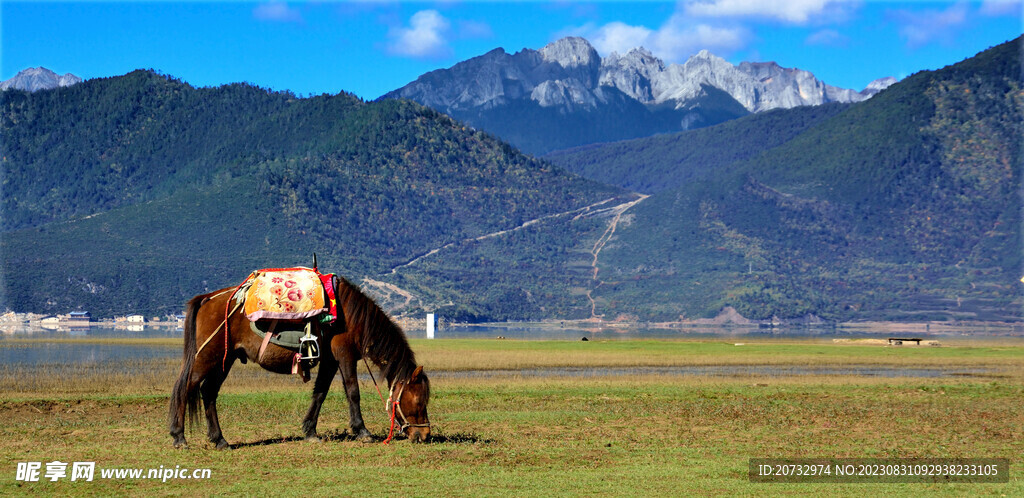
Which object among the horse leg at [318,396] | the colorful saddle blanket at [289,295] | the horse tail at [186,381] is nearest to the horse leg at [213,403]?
the horse tail at [186,381]

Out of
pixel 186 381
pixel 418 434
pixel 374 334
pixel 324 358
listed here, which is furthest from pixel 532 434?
pixel 186 381

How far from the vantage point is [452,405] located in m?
29.9

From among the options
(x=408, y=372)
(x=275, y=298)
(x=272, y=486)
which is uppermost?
(x=275, y=298)

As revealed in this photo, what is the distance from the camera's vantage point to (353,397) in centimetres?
2123

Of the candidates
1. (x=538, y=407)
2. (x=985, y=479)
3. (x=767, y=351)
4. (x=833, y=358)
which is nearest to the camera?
(x=985, y=479)

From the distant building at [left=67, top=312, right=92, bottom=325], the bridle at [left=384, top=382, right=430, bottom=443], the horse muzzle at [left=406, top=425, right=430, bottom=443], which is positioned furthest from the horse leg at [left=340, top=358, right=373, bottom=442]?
the distant building at [left=67, top=312, right=92, bottom=325]

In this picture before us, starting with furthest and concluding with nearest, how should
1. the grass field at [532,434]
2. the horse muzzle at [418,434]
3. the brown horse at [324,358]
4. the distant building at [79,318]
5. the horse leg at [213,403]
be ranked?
the distant building at [79,318] < the horse muzzle at [418,434] < the brown horse at [324,358] < the horse leg at [213,403] < the grass field at [532,434]

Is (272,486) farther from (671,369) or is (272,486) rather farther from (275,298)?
(671,369)

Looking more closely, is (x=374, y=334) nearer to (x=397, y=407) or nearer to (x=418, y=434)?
(x=397, y=407)

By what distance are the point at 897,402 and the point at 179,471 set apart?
20633 millimetres

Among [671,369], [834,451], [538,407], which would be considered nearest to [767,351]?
[671,369]

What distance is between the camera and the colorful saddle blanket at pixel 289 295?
20516 millimetres

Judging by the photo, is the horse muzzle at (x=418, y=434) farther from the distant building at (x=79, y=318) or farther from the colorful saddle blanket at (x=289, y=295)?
the distant building at (x=79, y=318)

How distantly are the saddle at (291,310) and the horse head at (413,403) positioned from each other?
5.42 ft
